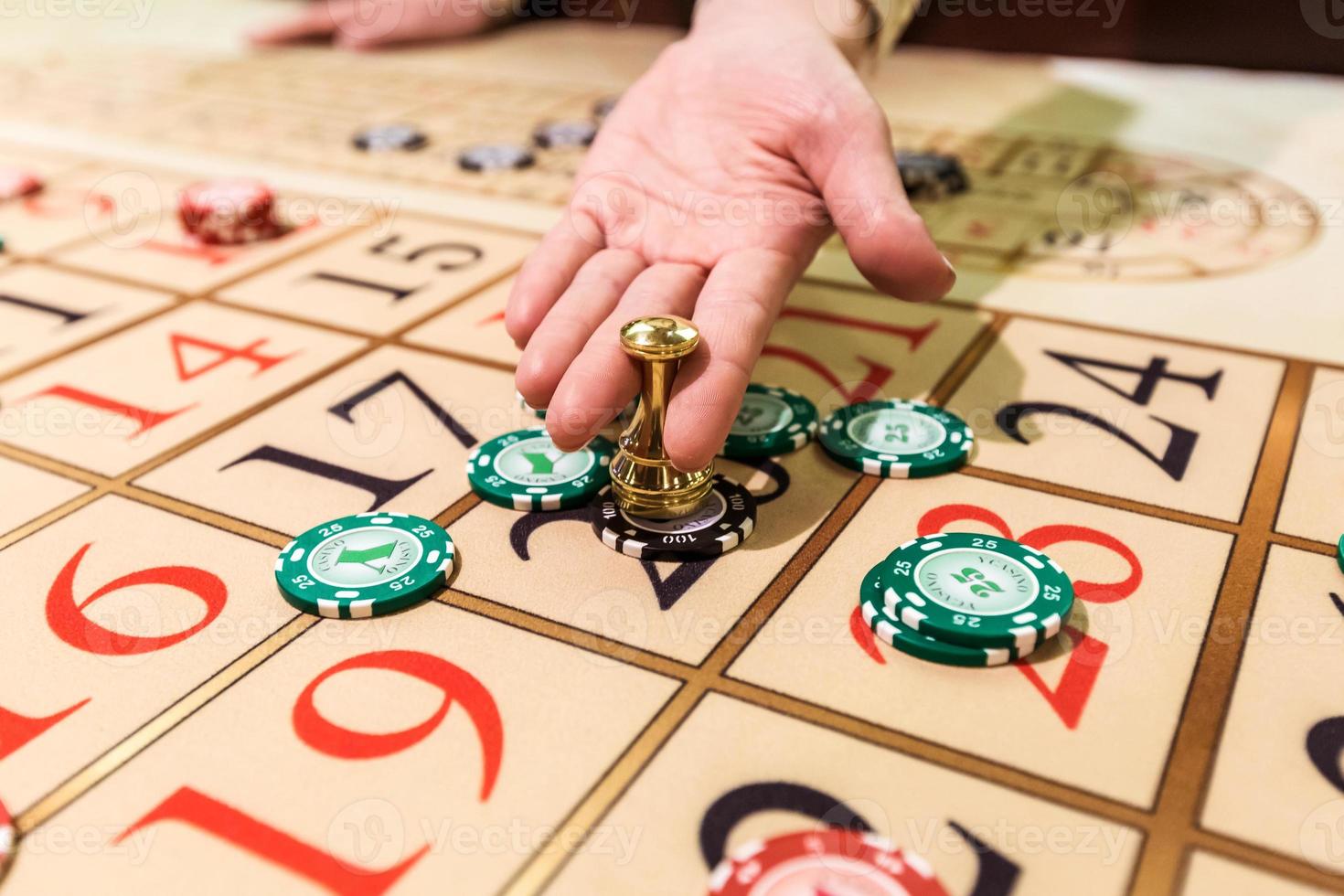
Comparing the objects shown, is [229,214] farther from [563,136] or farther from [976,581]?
[976,581]

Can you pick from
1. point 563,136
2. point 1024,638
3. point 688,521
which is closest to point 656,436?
point 688,521

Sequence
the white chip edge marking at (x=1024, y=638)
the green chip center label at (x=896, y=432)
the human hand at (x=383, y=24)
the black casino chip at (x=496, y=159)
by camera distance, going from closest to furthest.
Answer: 1. the white chip edge marking at (x=1024, y=638)
2. the green chip center label at (x=896, y=432)
3. the black casino chip at (x=496, y=159)
4. the human hand at (x=383, y=24)

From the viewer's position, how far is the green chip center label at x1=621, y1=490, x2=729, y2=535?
145cm

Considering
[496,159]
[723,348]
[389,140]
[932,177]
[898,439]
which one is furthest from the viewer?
[389,140]

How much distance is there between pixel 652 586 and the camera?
4.49 feet

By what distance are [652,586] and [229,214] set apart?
158 centimetres

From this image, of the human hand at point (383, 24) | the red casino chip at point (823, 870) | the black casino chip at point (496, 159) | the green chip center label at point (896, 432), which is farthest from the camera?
the human hand at point (383, 24)

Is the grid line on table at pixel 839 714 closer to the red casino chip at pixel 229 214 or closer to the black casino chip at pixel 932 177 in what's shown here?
the red casino chip at pixel 229 214

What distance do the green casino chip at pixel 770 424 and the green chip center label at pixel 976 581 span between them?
0.36 meters

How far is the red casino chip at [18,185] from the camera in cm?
282

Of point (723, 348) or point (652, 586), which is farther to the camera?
point (723, 348)

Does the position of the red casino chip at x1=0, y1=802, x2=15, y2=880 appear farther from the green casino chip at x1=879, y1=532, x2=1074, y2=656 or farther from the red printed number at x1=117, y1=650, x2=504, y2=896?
the green casino chip at x1=879, y1=532, x2=1074, y2=656

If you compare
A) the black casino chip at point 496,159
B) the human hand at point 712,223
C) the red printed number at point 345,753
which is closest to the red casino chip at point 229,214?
the black casino chip at point 496,159

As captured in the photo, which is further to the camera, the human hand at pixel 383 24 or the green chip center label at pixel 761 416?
the human hand at pixel 383 24
